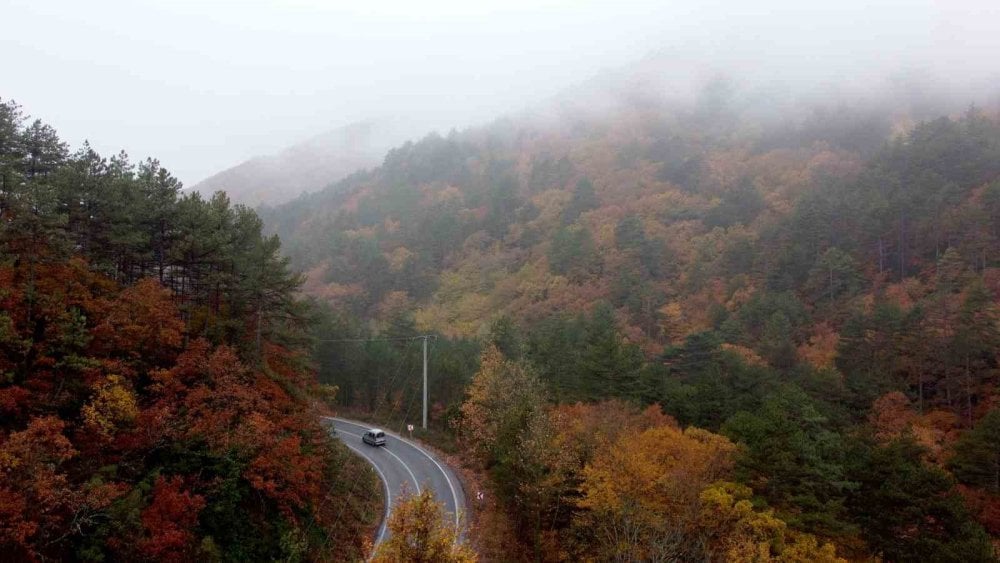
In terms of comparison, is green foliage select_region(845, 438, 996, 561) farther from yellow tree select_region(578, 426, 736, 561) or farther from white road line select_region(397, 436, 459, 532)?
white road line select_region(397, 436, 459, 532)

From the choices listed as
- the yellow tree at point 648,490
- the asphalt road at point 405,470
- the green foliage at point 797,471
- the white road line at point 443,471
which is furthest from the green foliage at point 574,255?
the green foliage at point 797,471

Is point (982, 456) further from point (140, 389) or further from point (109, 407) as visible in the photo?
point (140, 389)

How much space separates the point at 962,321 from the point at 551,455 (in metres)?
30.7

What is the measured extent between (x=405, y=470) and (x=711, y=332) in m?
24.3

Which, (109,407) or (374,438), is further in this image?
(374,438)

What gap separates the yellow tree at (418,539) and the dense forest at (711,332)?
428 inches

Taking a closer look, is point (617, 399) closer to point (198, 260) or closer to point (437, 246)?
point (198, 260)

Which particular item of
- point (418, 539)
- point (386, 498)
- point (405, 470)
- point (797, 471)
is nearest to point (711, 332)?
point (797, 471)

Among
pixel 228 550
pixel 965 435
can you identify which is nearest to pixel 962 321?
pixel 965 435

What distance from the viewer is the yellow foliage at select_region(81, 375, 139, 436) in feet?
63.9

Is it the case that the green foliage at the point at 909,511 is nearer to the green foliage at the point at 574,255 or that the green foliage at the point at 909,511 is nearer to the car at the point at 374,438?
the car at the point at 374,438

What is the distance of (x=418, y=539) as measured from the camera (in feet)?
41.3

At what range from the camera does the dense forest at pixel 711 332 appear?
24.5 metres

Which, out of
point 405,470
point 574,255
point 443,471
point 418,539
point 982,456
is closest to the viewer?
point 418,539
